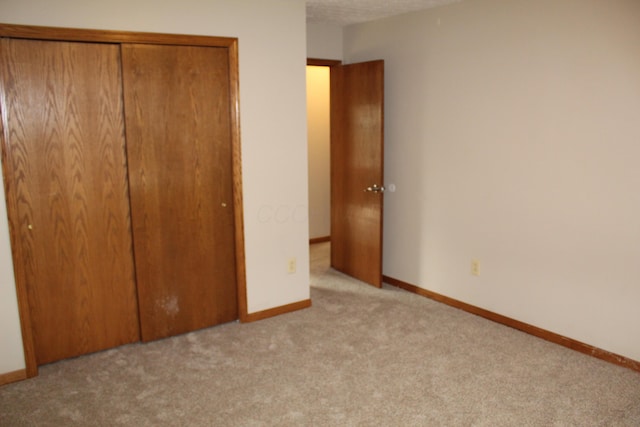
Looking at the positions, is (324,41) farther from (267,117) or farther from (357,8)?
(267,117)

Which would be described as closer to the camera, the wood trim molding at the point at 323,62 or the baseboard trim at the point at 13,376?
the baseboard trim at the point at 13,376

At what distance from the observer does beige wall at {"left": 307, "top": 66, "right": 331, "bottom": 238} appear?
18.7 feet

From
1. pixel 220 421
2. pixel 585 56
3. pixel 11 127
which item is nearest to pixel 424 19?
pixel 585 56

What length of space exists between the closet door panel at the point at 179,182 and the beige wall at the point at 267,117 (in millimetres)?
134

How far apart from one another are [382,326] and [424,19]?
7.58 feet

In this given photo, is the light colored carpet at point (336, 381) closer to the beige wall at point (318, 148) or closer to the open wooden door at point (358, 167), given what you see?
the open wooden door at point (358, 167)

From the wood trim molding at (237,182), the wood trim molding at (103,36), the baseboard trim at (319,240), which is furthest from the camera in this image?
the baseboard trim at (319,240)

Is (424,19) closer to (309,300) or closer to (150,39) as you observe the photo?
(150,39)

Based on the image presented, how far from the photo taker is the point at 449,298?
151 inches

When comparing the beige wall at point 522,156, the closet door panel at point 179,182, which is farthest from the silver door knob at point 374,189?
the closet door panel at point 179,182

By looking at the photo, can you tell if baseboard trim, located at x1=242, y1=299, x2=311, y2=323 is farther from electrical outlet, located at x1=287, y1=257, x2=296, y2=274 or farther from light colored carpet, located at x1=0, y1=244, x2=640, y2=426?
electrical outlet, located at x1=287, y1=257, x2=296, y2=274

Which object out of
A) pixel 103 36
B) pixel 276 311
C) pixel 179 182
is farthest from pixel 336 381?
pixel 103 36

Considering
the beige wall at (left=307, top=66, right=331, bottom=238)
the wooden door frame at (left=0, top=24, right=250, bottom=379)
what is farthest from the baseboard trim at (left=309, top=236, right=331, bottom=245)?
the wooden door frame at (left=0, top=24, right=250, bottom=379)

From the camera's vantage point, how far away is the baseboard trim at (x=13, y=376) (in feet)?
8.91
